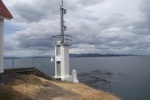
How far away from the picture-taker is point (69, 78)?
1238 inches

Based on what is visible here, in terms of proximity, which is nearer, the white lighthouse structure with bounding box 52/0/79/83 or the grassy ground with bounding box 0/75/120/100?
the grassy ground with bounding box 0/75/120/100

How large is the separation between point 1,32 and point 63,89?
24.7 ft

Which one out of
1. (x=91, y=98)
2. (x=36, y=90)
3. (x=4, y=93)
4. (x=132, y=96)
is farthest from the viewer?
(x=132, y=96)

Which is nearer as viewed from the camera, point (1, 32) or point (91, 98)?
point (1, 32)

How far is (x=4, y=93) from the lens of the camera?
58.2 feet

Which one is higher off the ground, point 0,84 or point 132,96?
point 0,84

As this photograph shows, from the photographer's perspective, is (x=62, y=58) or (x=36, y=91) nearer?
(x=36, y=91)

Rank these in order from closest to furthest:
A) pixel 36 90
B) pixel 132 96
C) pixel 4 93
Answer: pixel 4 93 < pixel 36 90 < pixel 132 96

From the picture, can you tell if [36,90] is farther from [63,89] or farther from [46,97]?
[63,89]

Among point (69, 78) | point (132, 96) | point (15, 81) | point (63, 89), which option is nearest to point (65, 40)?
point (69, 78)

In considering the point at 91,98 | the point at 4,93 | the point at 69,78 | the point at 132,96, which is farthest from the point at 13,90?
the point at 132,96

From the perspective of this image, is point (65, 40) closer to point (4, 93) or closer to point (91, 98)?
point (91, 98)

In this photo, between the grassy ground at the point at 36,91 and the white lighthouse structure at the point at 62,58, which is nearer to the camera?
the grassy ground at the point at 36,91

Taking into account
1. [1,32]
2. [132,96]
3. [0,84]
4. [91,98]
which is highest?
[1,32]
